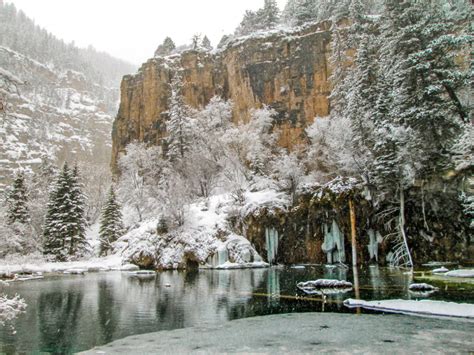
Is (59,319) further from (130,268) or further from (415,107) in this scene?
(415,107)

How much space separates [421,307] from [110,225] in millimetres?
38399

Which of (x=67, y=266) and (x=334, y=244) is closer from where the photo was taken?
(x=334, y=244)

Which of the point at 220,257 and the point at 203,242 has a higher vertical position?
the point at 203,242

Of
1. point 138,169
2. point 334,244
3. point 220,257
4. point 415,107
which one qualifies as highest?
point 138,169

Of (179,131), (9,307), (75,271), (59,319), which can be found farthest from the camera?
(179,131)

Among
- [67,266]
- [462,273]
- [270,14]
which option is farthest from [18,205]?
[270,14]

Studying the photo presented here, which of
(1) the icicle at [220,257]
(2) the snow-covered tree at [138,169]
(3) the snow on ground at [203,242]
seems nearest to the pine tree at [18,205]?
(3) the snow on ground at [203,242]

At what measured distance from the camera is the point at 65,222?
40.5 meters

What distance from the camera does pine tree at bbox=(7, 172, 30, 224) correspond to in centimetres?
4131

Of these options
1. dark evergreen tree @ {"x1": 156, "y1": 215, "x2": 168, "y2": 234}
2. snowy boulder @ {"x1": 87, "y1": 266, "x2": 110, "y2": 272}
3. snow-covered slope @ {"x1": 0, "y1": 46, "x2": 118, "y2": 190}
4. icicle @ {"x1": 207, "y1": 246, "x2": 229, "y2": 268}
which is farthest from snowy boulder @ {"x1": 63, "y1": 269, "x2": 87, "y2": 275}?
snow-covered slope @ {"x1": 0, "y1": 46, "x2": 118, "y2": 190}

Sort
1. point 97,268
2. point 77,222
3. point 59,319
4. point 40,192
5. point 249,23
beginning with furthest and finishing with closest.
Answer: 1. point 249,23
2. point 40,192
3. point 77,222
4. point 97,268
5. point 59,319

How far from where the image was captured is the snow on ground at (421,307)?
455 inches

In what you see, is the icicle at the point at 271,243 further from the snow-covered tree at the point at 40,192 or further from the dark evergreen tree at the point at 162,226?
the snow-covered tree at the point at 40,192

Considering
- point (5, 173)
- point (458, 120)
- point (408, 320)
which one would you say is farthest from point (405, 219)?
point (5, 173)
